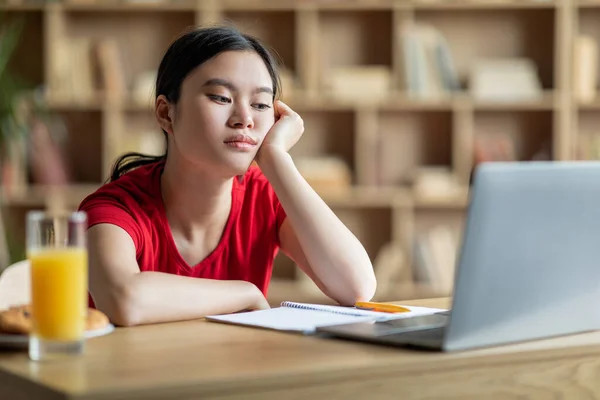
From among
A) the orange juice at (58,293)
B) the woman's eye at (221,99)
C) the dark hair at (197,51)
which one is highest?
the dark hair at (197,51)

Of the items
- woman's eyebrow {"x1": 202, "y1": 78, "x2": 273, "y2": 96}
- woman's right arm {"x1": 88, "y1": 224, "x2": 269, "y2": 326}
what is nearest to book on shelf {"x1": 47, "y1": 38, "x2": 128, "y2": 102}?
woman's eyebrow {"x1": 202, "y1": 78, "x2": 273, "y2": 96}

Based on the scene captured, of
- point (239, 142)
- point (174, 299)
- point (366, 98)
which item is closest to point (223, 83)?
point (239, 142)

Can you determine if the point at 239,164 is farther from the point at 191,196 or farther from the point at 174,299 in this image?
the point at 174,299

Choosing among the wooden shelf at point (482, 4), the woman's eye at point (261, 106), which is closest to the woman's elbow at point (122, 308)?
the woman's eye at point (261, 106)

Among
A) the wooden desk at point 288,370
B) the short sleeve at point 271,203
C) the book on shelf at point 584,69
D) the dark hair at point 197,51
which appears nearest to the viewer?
the wooden desk at point 288,370

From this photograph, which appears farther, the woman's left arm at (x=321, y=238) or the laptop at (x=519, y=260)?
the woman's left arm at (x=321, y=238)

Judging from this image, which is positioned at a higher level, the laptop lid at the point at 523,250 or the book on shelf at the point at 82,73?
the book on shelf at the point at 82,73

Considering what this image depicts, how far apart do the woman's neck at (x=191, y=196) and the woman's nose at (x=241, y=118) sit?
13 centimetres

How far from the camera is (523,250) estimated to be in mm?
1156

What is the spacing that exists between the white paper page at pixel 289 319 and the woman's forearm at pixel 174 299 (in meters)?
0.03

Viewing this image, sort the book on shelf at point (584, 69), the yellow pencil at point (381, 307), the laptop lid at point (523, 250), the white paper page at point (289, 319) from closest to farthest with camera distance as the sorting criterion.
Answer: the laptop lid at point (523, 250) < the white paper page at point (289, 319) < the yellow pencil at point (381, 307) < the book on shelf at point (584, 69)

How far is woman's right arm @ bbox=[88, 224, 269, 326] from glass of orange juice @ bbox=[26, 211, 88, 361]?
29 cm

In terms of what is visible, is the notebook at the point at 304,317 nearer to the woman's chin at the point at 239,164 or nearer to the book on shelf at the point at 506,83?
the woman's chin at the point at 239,164

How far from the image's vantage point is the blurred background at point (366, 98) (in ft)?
13.2
